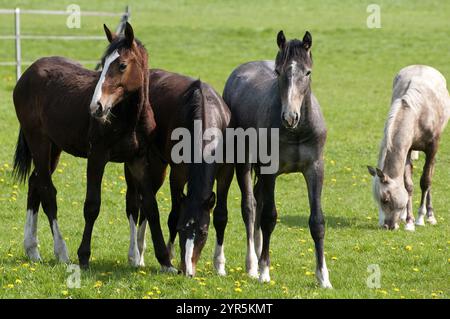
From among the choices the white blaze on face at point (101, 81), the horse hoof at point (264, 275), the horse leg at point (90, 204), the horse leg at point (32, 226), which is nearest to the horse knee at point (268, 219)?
the horse hoof at point (264, 275)

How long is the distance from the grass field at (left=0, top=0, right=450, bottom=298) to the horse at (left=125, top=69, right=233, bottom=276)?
0.37m

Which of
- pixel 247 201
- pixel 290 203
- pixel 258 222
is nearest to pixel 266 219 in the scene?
pixel 247 201

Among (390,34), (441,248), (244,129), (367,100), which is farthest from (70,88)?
(390,34)

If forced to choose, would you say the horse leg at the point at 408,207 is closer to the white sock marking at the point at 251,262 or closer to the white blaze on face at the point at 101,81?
the white sock marking at the point at 251,262

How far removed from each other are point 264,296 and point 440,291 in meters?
1.84

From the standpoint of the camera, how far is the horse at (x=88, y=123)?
7.71 meters

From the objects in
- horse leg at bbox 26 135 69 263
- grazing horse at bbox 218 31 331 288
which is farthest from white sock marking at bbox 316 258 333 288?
horse leg at bbox 26 135 69 263

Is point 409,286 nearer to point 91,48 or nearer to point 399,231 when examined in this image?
point 399,231

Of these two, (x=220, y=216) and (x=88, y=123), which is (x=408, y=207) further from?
(x=88, y=123)

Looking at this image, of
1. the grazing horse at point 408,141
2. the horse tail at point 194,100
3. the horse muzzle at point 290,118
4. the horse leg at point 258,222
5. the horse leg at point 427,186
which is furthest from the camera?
the horse leg at point 427,186

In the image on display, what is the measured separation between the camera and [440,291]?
7.92 meters

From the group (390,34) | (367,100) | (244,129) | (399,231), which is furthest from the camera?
(390,34)

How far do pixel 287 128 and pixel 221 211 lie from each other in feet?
3.87
